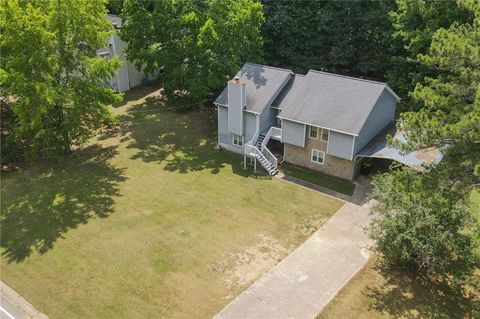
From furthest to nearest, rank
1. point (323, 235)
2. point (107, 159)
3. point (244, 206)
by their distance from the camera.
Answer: point (107, 159) → point (244, 206) → point (323, 235)

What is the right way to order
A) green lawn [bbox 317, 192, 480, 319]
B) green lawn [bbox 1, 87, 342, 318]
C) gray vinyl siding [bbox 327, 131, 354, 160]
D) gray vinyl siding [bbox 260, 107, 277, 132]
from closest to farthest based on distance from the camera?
green lawn [bbox 317, 192, 480, 319], green lawn [bbox 1, 87, 342, 318], gray vinyl siding [bbox 327, 131, 354, 160], gray vinyl siding [bbox 260, 107, 277, 132]

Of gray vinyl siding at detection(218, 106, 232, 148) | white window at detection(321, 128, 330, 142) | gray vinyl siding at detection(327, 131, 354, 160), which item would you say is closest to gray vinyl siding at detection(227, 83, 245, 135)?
gray vinyl siding at detection(218, 106, 232, 148)

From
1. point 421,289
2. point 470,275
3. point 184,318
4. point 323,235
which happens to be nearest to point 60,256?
point 184,318

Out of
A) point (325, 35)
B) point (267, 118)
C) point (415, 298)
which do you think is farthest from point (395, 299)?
point (325, 35)

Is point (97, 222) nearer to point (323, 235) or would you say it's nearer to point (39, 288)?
point (39, 288)

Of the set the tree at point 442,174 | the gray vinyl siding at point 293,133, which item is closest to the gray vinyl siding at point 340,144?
the gray vinyl siding at point 293,133

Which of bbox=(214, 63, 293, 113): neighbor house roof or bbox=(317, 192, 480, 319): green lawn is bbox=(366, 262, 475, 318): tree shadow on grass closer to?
bbox=(317, 192, 480, 319): green lawn

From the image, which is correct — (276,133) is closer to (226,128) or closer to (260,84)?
(260,84)
